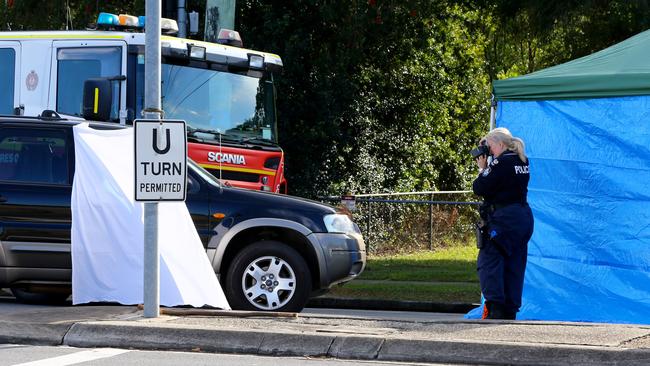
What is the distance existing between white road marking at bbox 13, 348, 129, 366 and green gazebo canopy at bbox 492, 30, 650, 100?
4.66 meters

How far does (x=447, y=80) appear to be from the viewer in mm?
28672

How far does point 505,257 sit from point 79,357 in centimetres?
370

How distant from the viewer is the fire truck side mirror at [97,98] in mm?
14180

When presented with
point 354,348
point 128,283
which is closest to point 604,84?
point 354,348

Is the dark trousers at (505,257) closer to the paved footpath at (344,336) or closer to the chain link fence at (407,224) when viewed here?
the paved footpath at (344,336)

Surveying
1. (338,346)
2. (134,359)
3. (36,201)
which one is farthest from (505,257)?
(36,201)

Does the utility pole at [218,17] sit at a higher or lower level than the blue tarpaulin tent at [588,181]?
higher

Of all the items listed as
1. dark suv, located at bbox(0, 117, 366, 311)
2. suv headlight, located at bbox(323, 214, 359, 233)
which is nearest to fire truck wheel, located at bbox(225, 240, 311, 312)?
dark suv, located at bbox(0, 117, 366, 311)

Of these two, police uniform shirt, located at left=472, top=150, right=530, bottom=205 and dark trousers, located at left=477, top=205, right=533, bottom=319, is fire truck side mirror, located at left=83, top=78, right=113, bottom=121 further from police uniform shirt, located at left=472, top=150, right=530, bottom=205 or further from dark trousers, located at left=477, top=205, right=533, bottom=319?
dark trousers, located at left=477, top=205, right=533, bottom=319

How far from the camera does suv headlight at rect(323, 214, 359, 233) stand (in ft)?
38.7

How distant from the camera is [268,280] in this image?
37.9 feet

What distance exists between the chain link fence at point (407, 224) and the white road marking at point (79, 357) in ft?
41.5

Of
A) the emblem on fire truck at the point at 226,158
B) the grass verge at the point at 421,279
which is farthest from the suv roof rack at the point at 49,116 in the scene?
the grass verge at the point at 421,279

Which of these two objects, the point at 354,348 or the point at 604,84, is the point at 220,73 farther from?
the point at 354,348
